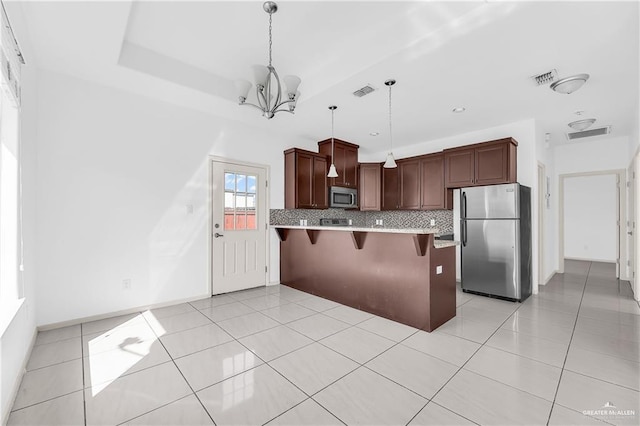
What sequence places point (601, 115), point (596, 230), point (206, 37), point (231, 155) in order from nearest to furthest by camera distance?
point (206, 37) → point (601, 115) → point (231, 155) → point (596, 230)

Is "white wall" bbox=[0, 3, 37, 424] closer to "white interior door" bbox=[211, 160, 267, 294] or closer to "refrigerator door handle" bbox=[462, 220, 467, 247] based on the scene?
"white interior door" bbox=[211, 160, 267, 294]

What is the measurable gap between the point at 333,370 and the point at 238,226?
281 centimetres

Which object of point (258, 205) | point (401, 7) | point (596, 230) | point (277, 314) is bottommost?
point (277, 314)

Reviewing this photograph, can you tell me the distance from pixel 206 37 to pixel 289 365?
118 inches

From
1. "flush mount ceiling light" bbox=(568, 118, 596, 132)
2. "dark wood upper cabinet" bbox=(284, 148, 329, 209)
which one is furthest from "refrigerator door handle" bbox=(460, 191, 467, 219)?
"dark wood upper cabinet" bbox=(284, 148, 329, 209)

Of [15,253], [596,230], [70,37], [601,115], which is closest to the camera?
[15,253]

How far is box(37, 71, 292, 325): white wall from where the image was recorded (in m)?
2.91

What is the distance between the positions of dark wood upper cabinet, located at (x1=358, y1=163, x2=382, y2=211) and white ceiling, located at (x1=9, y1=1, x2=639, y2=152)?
6.56 ft

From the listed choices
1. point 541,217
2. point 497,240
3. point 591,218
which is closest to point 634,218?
point 541,217

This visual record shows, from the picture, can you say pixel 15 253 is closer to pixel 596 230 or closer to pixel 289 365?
pixel 289 365

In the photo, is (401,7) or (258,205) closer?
(401,7)

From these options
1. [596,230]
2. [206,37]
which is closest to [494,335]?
[206,37]

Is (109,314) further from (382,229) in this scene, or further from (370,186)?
(370,186)

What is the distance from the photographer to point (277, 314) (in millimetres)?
3348
